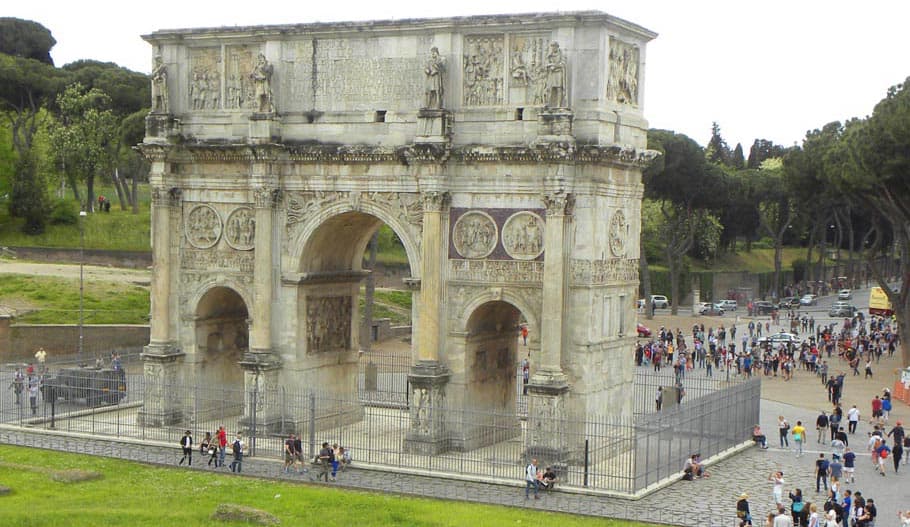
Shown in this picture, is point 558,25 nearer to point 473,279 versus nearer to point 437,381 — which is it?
point 473,279

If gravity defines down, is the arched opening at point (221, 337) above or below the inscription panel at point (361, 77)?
below

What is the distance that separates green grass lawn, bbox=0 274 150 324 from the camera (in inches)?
2023

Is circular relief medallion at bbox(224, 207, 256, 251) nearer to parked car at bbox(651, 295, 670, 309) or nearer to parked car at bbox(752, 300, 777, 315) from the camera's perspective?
parked car at bbox(651, 295, 670, 309)

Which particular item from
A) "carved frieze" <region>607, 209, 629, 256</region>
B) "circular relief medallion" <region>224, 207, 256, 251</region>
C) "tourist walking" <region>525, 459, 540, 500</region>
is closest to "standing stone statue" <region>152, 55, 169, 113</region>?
"circular relief medallion" <region>224, 207, 256, 251</region>

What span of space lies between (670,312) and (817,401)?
3340 cm

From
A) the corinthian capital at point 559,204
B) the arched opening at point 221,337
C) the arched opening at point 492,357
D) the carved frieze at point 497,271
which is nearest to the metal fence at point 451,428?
the arched opening at point 492,357

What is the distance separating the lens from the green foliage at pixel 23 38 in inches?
3465

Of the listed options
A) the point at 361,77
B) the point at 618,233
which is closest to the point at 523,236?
the point at 618,233

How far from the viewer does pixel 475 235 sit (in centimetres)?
3200

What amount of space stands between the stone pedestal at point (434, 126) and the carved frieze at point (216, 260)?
658 cm

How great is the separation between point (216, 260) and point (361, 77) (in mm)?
6843

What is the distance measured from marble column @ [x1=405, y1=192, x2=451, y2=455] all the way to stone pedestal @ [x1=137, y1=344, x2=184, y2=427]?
24.6 ft

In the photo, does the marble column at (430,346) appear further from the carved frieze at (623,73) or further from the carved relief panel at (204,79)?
the carved relief panel at (204,79)

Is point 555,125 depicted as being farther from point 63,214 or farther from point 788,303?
point 788,303
